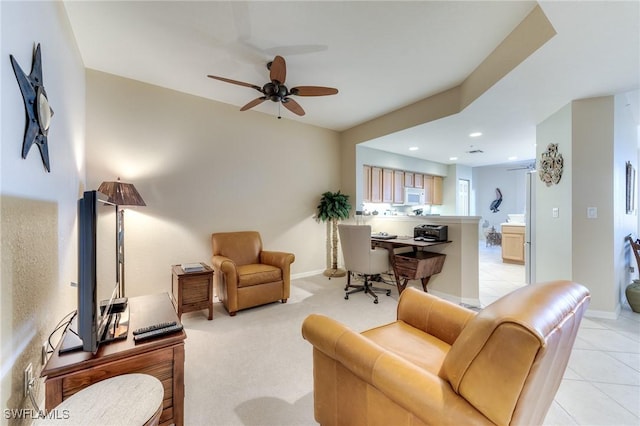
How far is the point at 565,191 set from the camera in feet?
9.97

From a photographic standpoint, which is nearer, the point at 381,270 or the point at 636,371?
the point at 636,371

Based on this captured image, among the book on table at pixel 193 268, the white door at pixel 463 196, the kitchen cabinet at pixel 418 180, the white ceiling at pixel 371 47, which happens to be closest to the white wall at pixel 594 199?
the white ceiling at pixel 371 47

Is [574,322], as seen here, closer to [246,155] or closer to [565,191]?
[565,191]

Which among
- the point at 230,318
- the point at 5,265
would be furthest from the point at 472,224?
the point at 5,265

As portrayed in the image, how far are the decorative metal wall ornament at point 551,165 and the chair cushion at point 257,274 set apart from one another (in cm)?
368

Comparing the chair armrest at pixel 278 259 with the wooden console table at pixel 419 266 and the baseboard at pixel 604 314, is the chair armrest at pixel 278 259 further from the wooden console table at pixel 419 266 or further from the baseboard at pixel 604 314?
the baseboard at pixel 604 314

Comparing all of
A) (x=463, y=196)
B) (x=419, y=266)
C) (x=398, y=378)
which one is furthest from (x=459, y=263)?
(x=463, y=196)

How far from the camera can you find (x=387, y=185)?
18.1 feet

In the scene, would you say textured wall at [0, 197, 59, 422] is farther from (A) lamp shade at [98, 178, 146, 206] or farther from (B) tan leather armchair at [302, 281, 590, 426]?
(B) tan leather armchair at [302, 281, 590, 426]

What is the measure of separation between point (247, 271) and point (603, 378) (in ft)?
10.7

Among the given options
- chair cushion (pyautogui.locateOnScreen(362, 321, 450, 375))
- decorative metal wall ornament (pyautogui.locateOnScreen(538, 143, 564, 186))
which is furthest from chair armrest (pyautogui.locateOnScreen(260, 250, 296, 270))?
decorative metal wall ornament (pyautogui.locateOnScreen(538, 143, 564, 186))

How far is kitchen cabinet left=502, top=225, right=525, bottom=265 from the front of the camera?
565cm

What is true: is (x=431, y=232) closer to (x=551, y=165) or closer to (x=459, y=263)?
(x=459, y=263)

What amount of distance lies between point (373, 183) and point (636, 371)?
3.98m
